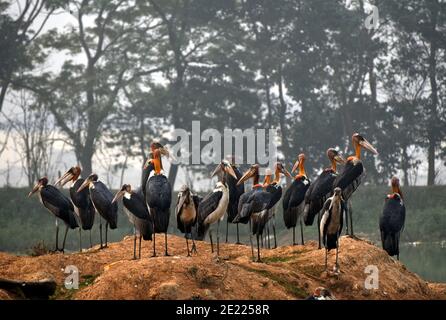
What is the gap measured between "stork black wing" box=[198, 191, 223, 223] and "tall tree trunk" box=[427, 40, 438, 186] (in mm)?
35169

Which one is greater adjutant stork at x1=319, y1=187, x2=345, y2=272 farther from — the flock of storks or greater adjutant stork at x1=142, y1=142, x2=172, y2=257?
greater adjutant stork at x1=142, y1=142, x2=172, y2=257

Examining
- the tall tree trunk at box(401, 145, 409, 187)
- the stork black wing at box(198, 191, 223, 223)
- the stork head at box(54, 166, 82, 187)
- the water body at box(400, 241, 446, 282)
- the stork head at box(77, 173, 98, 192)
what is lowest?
the water body at box(400, 241, 446, 282)

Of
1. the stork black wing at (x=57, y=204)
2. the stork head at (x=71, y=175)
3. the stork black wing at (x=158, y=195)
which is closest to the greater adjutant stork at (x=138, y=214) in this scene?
the stork black wing at (x=158, y=195)

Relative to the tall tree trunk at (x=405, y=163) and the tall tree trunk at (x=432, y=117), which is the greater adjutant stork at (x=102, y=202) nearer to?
the tall tree trunk at (x=432, y=117)

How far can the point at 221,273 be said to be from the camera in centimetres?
1767

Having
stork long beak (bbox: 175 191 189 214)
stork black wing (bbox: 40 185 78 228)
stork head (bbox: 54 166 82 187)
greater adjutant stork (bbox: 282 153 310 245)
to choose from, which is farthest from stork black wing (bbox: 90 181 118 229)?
greater adjutant stork (bbox: 282 153 310 245)

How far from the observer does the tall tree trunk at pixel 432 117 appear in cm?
5322

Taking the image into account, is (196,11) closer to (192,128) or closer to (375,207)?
(192,128)

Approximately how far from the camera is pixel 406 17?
5459 centimetres

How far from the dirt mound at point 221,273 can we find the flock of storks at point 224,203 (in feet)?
1.62

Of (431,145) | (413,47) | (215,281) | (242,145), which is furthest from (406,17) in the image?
(215,281)

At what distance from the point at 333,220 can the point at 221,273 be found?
322cm

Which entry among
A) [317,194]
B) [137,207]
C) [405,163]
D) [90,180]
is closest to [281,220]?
[405,163]

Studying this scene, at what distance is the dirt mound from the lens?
17078 mm
